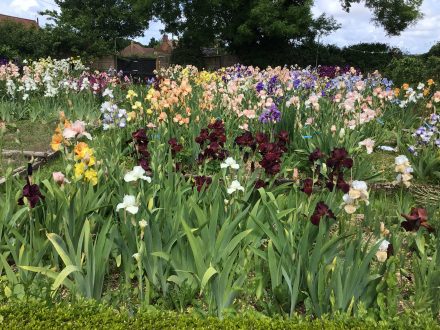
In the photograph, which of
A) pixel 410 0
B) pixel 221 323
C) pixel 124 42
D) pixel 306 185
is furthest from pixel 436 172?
pixel 124 42

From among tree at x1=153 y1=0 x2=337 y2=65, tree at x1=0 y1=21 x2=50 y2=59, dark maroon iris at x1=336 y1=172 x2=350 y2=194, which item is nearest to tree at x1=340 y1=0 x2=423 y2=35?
tree at x1=153 y1=0 x2=337 y2=65

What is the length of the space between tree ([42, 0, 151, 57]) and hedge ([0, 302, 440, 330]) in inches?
970

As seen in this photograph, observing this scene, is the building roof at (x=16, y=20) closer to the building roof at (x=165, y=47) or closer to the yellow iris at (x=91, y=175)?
the building roof at (x=165, y=47)

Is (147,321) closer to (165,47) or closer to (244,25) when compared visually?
(244,25)

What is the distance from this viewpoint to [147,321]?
2.15m

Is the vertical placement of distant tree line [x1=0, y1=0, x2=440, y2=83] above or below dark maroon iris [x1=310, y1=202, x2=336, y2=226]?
above

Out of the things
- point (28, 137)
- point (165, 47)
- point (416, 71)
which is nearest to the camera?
point (28, 137)

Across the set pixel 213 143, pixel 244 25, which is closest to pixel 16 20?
pixel 244 25

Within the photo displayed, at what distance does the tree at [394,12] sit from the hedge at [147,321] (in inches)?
1126

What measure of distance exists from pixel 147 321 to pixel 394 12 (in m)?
29.4

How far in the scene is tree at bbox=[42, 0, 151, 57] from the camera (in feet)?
92.4

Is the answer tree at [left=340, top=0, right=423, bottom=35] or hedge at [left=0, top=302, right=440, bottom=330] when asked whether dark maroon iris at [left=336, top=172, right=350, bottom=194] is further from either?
tree at [left=340, top=0, right=423, bottom=35]

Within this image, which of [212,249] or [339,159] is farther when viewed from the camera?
[339,159]

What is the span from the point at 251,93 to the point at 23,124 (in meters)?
4.24
